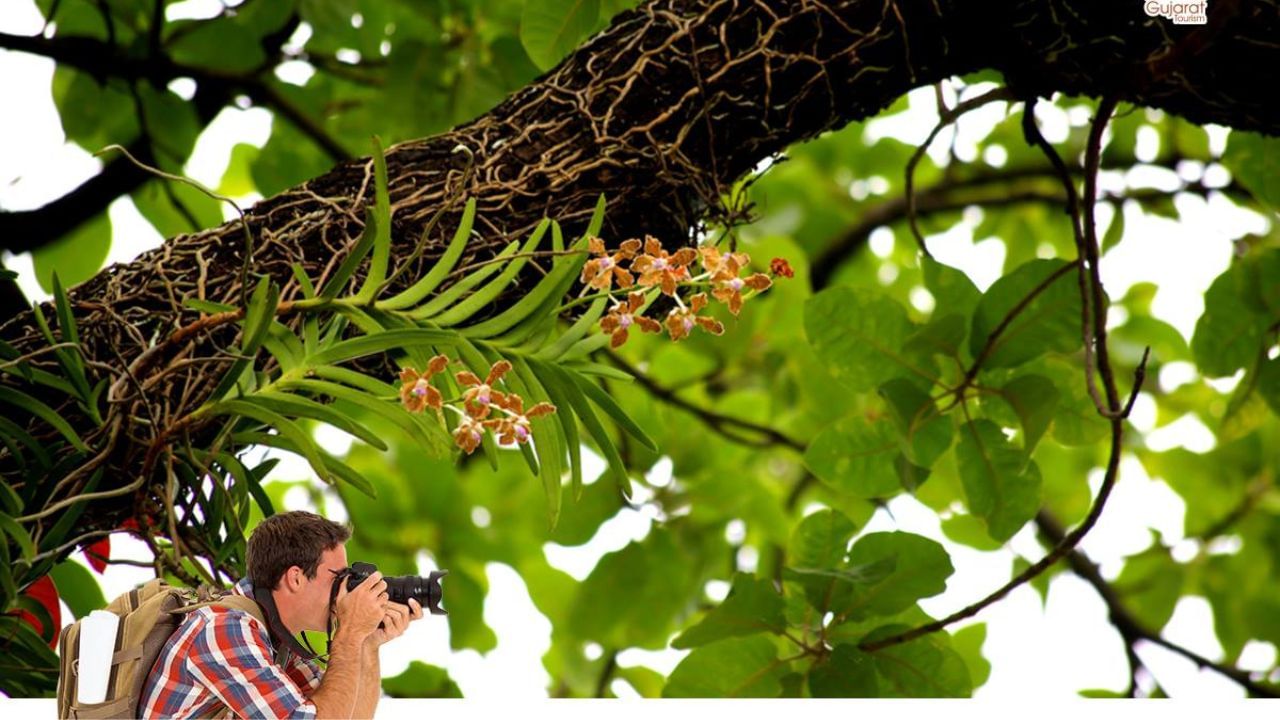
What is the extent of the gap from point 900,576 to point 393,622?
1.65 feet

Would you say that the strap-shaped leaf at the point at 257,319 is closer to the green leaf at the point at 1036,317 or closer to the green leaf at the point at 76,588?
the green leaf at the point at 76,588

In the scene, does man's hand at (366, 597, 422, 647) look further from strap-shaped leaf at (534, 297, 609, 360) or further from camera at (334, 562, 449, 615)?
strap-shaped leaf at (534, 297, 609, 360)

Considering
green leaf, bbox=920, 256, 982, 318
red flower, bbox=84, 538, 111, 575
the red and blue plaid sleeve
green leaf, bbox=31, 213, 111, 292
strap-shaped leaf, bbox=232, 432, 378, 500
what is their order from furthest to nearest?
1. green leaf, bbox=31, 213, 111, 292
2. green leaf, bbox=920, 256, 982, 318
3. red flower, bbox=84, 538, 111, 575
4. strap-shaped leaf, bbox=232, 432, 378, 500
5. the red and blue plaid sleeve

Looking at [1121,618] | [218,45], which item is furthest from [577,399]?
[1121,618]

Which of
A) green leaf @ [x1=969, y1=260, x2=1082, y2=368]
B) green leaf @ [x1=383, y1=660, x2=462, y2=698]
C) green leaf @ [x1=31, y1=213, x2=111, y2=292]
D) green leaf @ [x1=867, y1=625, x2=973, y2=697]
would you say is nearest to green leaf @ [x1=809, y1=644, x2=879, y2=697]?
green leaf @ [x1=867, y1=625, x2=973, y2=697]

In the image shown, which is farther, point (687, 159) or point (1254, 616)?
point (1254, 616)

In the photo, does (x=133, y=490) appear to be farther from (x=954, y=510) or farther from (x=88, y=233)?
(x=954, y=510)

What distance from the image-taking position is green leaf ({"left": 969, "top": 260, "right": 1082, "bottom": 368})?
37.1 inches

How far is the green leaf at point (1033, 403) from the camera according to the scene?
35.3 inches

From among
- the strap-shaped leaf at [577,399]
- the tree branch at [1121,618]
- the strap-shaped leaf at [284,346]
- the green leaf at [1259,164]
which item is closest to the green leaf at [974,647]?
the tree branch at [1121,618]

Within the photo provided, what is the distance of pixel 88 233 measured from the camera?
137 centimetres

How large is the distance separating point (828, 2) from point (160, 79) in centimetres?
99

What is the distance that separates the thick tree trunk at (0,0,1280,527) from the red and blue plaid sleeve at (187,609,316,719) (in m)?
0.26

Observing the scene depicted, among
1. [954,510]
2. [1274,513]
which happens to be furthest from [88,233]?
[1274,513]
